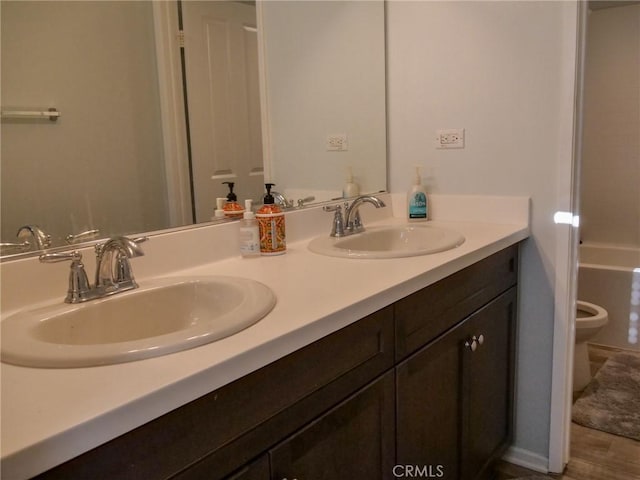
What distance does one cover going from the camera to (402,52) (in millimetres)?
2020

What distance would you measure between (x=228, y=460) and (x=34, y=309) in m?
0.49

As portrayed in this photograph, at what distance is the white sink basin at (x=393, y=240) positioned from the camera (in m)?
1.52

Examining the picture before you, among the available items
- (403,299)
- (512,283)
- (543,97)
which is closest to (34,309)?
(403,299)

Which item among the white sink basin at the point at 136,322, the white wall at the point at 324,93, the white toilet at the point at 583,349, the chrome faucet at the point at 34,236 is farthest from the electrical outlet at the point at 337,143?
the white toilet at the point at 583,349

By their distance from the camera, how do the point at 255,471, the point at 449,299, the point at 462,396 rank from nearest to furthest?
the point at 255,471 < the point at 449,299 < the point at 462,396

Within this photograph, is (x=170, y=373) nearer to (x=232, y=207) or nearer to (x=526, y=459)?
(x=232, y=207)

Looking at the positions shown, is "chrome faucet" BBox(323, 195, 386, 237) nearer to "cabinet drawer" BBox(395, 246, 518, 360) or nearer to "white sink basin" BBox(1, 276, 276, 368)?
"cabinet drawer" BBox(395, 246, 518, 360)

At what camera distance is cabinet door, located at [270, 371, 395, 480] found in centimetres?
92

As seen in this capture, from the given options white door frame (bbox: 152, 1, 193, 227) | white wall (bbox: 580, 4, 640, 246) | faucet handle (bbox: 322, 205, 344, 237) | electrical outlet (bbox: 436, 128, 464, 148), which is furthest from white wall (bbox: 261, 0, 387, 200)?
white wall (bbox: 580, 4, 640, 246)

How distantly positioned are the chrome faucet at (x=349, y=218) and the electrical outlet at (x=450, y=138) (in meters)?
0.39

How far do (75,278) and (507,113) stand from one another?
149cm

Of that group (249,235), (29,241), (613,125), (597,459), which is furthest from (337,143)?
(613,125)

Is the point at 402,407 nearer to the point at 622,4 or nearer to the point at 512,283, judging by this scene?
the point at 512,283

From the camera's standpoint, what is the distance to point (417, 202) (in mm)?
2004
